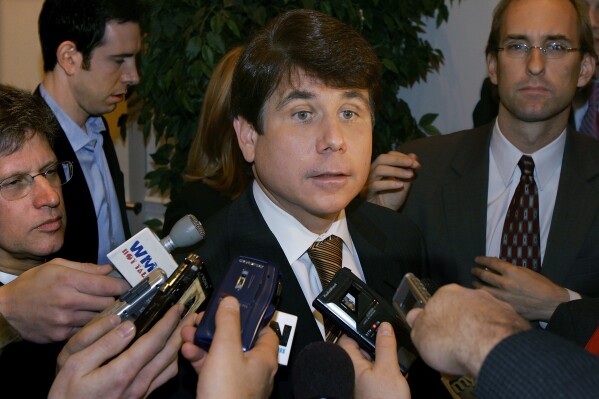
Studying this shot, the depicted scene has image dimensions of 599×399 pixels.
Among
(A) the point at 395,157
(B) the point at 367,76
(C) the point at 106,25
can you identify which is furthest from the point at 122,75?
(B) the point at 367,76

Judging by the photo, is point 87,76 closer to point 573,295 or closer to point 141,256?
point 141,256

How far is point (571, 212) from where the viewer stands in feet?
6.97

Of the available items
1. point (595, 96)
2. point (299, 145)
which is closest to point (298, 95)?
point (299, 145)

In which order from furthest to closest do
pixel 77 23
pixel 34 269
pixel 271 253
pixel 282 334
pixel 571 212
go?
pixel 77 23
pixel 571 212
pixel 271 253
pixel 34 269
pixel 282 334

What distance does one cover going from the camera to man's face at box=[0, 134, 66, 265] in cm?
156

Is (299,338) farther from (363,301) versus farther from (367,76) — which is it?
(367,76)

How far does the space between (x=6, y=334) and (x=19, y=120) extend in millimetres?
548

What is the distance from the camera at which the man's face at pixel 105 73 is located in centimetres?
257

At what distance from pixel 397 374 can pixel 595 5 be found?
2208mm

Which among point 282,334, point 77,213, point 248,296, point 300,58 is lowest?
point 77,213

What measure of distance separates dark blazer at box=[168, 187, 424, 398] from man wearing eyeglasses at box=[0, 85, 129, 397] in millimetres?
297

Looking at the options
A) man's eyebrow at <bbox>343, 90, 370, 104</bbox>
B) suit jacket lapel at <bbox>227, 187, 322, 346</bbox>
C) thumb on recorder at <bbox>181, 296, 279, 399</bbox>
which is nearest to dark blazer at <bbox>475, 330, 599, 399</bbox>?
thumb on recorder at <bbox>181, 296, 279, 399</bbox>

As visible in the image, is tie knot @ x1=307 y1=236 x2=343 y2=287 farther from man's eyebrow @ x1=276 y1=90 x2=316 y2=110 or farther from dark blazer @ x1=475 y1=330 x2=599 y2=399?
dark blazer @ x1=475 y1=330 x2=599 y2=399

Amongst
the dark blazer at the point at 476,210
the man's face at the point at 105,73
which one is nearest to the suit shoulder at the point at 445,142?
the dark blazer at the point at 476,210
